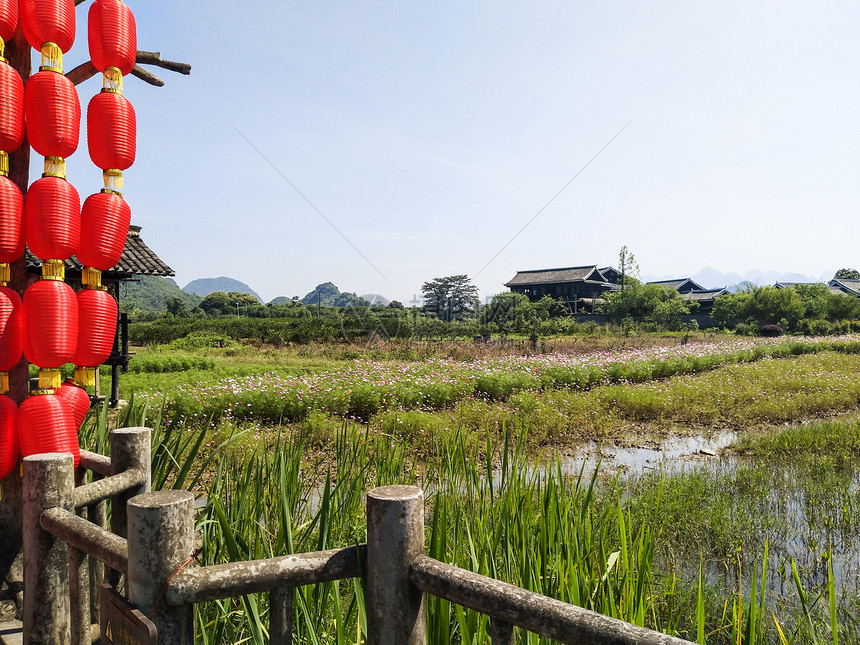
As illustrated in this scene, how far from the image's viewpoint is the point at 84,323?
108 inches

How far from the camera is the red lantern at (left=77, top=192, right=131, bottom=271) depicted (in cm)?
272

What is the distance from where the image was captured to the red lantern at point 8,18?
8.21 ft

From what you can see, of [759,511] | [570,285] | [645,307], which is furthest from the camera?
[570,285]

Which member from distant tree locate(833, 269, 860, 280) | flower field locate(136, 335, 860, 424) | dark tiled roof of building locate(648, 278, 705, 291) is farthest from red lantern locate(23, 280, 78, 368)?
distant tree locate(833, 269, 860, 280)

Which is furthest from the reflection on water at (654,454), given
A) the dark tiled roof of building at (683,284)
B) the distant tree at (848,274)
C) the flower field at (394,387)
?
the distant tree at (848,274)

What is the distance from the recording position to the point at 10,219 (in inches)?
98.3

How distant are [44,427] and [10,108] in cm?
155

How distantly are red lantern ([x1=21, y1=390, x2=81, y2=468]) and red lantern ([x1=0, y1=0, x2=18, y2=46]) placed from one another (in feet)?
5.86

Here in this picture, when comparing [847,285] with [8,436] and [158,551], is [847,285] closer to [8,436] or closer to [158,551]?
[8,436]

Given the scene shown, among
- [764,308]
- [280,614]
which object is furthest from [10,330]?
[764,308]

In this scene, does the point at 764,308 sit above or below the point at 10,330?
above

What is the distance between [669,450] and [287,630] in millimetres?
7216

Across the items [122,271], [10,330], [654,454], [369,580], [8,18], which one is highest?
[8,18]

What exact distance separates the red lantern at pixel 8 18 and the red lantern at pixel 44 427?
179 centimetres
